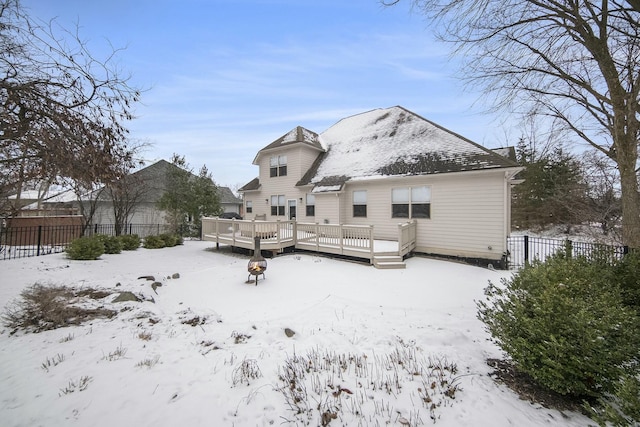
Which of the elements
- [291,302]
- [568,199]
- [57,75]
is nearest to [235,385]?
[291,302]

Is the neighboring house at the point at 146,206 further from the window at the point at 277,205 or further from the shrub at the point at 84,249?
the shrub at the point at 84,249

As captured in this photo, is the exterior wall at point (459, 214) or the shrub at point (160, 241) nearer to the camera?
the exterior wall at point (459, 214)

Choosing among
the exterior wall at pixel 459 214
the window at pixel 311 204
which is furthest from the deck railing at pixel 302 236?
the exterior wall at pixel 459 214

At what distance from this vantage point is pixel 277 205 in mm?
16016

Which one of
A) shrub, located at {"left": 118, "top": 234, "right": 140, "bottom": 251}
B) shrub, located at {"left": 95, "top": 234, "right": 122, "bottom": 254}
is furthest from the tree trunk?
shrub, located at {"left": 118, "top": 234, "right": 140, "bottom": 251}

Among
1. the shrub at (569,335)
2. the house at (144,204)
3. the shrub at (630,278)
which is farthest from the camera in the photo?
the house at (144,204)

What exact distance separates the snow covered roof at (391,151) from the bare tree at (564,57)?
2571 mm

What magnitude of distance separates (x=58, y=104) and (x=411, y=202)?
11.2 m

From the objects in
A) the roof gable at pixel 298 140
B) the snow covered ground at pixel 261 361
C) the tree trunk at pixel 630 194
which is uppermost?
the roof gable at pixel 298 140

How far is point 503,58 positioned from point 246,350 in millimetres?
9611

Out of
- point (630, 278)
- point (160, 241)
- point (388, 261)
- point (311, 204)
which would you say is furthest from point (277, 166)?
point (630, 278)

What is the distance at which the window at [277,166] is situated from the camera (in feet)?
51.4

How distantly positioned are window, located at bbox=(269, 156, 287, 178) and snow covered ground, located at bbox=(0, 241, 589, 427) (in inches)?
383

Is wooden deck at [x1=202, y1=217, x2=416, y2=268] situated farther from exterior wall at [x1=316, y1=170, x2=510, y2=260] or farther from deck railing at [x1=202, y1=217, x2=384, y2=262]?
exterior wall at [x1=316, y1=170, x2=510, y2=260]
